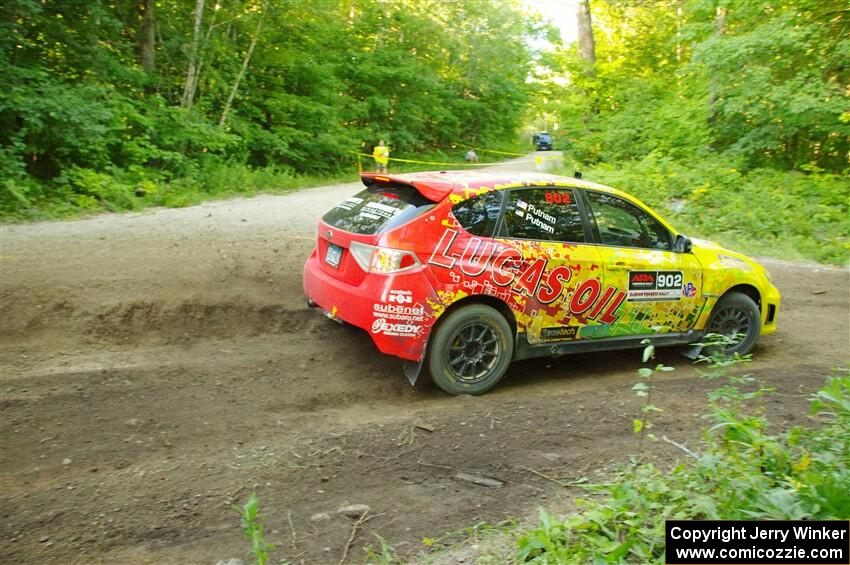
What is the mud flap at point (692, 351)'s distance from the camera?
6.65 m

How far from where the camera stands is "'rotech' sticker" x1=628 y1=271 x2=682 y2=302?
19.6 ft

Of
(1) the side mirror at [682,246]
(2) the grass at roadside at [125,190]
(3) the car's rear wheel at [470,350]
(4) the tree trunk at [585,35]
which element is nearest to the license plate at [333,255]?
(3) the car's rear wheel at [470,350]

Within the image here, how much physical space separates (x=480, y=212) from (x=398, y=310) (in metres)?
1.11

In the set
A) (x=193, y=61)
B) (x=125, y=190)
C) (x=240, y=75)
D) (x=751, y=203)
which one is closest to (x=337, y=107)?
(x=240, y=75)

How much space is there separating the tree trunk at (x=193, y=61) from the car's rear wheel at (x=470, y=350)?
532 inches

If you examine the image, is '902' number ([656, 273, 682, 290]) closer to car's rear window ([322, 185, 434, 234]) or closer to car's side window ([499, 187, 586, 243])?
car's side window ([499, 187, 586, 243])

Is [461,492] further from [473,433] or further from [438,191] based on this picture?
[438,191]

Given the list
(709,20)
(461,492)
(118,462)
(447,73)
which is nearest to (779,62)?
(709,20)

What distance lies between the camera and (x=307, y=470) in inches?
161

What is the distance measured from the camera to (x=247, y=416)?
492 cm

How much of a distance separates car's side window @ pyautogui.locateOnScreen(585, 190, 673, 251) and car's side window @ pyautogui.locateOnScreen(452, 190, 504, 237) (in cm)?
102

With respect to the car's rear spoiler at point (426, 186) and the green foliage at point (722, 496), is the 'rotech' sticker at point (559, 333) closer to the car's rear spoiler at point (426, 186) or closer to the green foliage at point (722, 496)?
the car's rear spoiler at point (426, 186)

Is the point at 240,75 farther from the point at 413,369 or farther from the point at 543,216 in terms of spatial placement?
the point at 413,369

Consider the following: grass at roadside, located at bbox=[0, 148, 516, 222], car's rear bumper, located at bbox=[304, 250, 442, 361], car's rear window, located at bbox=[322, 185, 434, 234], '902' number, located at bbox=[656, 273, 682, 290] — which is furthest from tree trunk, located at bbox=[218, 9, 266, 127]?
'902' number, located at bbox=[656, 273, 682, 290]
